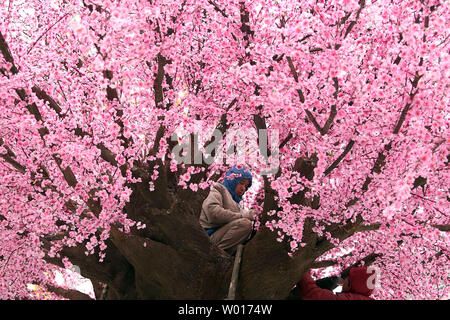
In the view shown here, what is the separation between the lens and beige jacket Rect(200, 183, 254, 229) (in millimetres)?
6391

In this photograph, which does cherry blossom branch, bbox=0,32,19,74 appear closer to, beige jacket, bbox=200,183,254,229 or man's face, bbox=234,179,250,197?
beige jacket, bbox=200,183,254,229

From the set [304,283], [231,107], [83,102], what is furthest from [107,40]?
[304,283]

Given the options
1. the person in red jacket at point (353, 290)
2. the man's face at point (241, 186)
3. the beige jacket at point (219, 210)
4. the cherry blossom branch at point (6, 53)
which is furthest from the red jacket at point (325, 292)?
the cherry blossom branch at point (6, 53)

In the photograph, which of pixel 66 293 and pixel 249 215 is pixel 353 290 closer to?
pixel 249 215

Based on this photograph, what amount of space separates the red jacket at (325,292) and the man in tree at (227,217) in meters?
1.10

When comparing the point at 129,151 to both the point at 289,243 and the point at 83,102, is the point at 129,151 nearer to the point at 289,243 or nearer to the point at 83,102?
the point at 83,102

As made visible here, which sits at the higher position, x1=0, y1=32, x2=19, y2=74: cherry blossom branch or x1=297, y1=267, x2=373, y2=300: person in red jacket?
x1=0, y1=32, x2=19, y2=74: cherry blossom branch

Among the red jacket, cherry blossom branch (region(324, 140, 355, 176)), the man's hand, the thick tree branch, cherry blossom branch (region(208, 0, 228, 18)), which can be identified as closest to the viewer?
cherry blossom branch (region(324, 140, 355, 176))

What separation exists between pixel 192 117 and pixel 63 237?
282cm

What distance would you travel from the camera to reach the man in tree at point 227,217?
6.42m

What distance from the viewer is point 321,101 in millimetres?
5668

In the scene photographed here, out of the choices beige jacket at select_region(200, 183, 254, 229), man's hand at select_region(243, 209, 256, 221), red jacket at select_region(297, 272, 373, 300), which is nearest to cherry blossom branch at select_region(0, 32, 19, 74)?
beige jacket at select_region(200, 183, 254, 229)

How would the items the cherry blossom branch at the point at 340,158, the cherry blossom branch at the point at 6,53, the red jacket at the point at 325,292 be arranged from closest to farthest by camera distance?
1. the cherry blossom branch at the point at 340,158
2. the cherry blossom branch at the point at 6,53
3. the red jacket at the point at 325,292

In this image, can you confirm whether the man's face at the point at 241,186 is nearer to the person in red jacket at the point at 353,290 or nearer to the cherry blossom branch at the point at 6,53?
the person in red jacket at the point at 353,290
